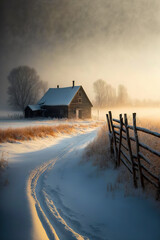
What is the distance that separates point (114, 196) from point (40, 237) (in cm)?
225

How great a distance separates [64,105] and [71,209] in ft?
95.0

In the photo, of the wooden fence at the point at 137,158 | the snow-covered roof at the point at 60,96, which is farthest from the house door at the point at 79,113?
the wooden fence at the point at 137,158

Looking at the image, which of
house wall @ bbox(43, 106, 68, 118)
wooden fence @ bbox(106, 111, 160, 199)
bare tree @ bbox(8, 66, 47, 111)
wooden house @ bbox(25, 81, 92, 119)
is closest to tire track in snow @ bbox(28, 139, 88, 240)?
wooden fence @ bbox(106, 111, 160, 199)

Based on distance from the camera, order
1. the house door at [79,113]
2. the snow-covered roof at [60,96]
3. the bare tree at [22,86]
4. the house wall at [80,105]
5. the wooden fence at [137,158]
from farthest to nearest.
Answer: the bare tree at [22,86], the house door at [79,113], the house wall at [80,105], the snow-covered roof at [60,96], the wooden fence at [137,158]

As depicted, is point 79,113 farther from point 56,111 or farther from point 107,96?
point 107,96

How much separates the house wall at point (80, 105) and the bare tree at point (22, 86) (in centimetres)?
1500

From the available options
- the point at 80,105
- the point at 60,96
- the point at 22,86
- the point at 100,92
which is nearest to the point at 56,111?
the point at 60,96

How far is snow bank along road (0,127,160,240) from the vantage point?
270cm

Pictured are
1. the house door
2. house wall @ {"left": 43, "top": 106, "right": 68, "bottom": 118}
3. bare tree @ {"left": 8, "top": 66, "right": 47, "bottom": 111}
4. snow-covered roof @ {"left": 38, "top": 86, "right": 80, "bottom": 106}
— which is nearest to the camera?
house wall @ {"left": 43, "top": 106, "right": 68, "bottom": 118}

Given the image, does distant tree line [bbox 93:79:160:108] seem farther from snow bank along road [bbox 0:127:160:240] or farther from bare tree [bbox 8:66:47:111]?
snow bank along road [bbox 0:127:160:240]

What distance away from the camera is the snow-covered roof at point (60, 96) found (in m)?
32.5

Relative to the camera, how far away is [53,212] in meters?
3.27

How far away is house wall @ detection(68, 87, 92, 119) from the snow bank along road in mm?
27103

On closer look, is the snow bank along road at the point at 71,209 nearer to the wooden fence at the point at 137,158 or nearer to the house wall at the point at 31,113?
the wooden fence at the point at 137,158
